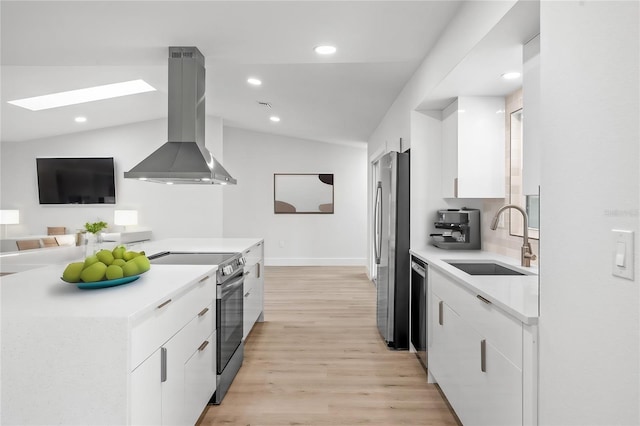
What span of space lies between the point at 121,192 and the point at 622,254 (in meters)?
7.62

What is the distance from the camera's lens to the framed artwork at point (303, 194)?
809cm

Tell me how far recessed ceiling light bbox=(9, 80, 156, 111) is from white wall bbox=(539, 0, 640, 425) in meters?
5.18

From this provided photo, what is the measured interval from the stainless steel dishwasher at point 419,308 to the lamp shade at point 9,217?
289 inches

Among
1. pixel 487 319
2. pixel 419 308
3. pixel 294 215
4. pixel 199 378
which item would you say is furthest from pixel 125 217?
pixel 487 319

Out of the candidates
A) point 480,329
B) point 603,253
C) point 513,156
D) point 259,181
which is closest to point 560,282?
point 603,253

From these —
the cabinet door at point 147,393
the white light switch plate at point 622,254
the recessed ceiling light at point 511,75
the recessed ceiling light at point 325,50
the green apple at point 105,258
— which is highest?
the recessed ceiling light at point 325,50

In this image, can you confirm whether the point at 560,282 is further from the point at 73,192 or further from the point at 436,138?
the point at 73,192

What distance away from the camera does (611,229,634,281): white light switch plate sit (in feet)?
3.15

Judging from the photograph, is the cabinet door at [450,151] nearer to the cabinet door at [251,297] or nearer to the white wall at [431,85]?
the white wall at [431,85]

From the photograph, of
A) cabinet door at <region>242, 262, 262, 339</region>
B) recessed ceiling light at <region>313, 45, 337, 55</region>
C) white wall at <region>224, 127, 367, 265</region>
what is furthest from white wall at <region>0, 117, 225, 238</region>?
recessed ceiling light at <region>313, 45, 337, 55</region>

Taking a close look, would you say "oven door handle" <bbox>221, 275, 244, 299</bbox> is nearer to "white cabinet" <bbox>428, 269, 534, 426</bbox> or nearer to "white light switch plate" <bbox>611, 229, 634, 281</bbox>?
"white cabinet" <bbox>428, 269, 534, 426</bbox>

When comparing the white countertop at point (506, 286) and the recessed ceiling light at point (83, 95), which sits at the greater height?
the recessed ceiling light at point (83, 95)

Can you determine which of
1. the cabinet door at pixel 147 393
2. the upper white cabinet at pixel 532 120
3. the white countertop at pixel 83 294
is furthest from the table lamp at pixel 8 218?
the upper white cabinet at pixel 532 120

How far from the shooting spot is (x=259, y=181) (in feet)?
26.6
